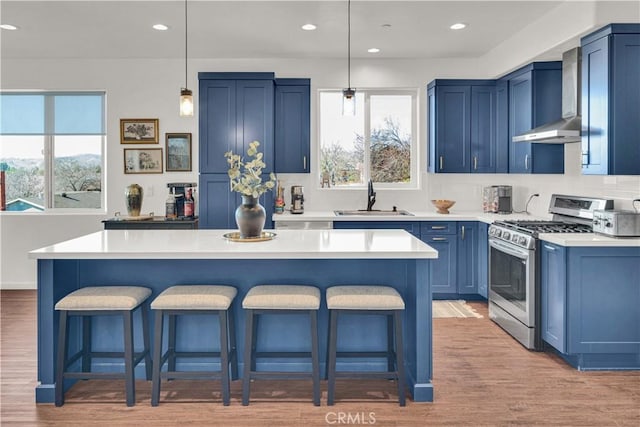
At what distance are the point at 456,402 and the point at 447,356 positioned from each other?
2.63 ft

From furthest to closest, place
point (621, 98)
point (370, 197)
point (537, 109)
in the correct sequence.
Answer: point (370, 197) → point (537, 109) → point (621, 98)

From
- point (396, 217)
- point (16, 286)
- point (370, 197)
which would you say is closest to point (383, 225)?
point (396, 217)

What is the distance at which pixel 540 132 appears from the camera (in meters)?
4.36

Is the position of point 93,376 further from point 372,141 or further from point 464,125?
point 464,125

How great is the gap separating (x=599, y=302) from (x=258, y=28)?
3.52m

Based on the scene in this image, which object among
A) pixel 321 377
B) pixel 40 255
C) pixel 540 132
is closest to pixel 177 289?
pixel 40 255

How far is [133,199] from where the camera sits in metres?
5.53

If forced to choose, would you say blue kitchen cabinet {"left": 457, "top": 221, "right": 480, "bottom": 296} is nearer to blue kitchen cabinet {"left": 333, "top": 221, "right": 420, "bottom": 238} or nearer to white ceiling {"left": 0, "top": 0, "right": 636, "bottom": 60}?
blue kitchen cabinet {"left": 333, "top": 221, "right": 420, "bottom": 238}

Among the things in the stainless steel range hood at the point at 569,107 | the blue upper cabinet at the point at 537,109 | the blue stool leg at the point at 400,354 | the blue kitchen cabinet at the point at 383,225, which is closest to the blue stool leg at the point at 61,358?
Answer: the blue stool leg at the point at 400,354

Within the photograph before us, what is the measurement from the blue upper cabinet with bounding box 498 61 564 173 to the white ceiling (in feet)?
1.46

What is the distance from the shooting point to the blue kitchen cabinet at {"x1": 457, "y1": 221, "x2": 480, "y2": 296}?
541 cm

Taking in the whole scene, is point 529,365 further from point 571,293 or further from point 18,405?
point 18,405

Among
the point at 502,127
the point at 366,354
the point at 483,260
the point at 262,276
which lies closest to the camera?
the point at 366,354

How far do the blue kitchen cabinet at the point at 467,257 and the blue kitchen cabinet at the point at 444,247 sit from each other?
5 centimetres
